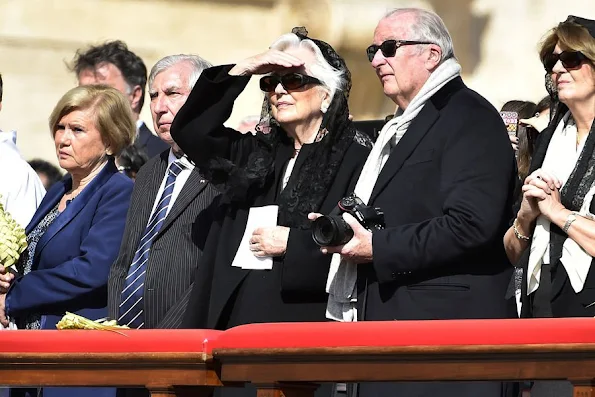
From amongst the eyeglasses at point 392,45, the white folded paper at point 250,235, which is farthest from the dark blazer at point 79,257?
the eyeglasses at point 392,45

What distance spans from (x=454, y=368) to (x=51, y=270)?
256cm

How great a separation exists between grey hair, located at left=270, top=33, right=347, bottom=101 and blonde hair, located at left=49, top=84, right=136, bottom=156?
107 centimetres

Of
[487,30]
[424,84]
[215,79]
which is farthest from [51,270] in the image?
[487,30]

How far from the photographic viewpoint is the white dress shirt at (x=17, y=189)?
21.3 feet

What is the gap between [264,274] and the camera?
5148 mm

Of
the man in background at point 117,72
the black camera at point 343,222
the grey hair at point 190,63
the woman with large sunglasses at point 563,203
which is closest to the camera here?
the woman with large sunglasses at point 563,203

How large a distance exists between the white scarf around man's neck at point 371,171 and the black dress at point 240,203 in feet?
0.46

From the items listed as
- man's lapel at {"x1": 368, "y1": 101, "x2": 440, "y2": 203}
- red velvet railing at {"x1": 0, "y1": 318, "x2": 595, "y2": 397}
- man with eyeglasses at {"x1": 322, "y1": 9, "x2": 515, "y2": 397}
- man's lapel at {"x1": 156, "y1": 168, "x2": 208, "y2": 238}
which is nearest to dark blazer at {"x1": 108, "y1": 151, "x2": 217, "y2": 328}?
man's lapel at {"x1": 156, "y1": 168, "x2": 208, "y2": 238}

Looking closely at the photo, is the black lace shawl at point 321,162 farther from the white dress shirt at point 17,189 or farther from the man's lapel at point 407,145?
the white dress shirt at point 17,189

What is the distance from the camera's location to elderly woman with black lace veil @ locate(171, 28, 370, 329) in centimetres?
511

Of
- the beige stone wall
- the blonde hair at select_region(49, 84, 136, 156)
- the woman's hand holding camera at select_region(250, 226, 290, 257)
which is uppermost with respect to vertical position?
the beige stone wall

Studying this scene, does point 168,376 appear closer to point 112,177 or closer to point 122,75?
point 112,177

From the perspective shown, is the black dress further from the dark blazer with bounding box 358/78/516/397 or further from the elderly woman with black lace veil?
the dark blazer with bounding box 358/78/516/397

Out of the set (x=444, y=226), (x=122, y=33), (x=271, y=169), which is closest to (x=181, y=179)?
(x=271, y=169)
